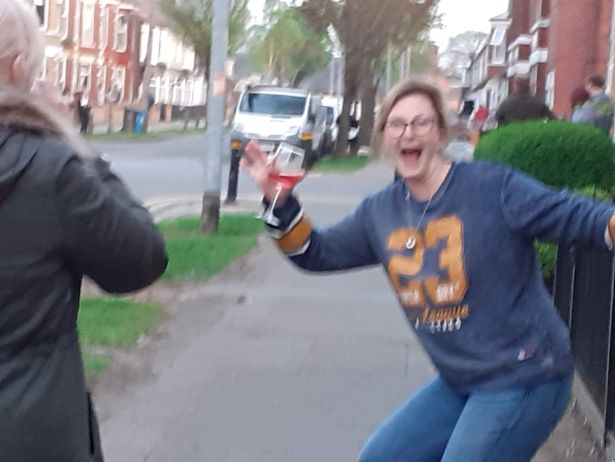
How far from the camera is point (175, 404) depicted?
279 inches

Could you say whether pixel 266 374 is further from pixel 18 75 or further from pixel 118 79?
pixel 118 79

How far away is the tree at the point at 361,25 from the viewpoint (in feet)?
121

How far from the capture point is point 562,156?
8.45 meters

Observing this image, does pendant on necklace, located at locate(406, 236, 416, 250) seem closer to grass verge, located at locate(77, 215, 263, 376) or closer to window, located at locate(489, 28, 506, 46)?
grass verge, located at locate(77, 215, 263, 376)

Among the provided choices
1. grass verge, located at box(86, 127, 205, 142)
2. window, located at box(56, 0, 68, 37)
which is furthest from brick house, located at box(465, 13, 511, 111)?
window, located at box(56, 0, 68, 37)

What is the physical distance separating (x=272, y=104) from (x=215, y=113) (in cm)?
1984

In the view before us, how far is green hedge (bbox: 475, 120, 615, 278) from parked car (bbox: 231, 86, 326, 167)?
75.0 ft

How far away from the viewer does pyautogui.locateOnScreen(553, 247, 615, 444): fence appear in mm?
6312

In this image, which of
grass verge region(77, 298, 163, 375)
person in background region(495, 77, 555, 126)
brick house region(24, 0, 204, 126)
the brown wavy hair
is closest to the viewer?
the brown wavy hair

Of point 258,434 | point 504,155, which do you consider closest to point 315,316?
point 504,155

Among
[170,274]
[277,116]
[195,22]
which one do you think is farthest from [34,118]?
[195,22]

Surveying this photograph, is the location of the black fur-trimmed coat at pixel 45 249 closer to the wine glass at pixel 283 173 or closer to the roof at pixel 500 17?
the wine glass at pixel 283 173

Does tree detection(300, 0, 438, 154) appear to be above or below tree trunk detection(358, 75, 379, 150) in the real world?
above

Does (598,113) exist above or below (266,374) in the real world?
above
